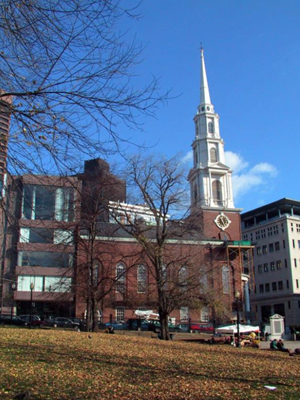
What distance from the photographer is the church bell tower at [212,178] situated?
67812mm

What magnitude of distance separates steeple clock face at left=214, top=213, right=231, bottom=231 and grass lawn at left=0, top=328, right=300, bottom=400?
A: 173 ft

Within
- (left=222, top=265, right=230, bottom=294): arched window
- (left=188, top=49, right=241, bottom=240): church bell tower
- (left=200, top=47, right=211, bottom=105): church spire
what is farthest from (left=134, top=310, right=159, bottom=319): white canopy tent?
(left=200, top=47, right=211, bottom=105): church spire

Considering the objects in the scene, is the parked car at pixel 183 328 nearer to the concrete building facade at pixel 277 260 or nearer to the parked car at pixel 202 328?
the parked car at pixel 202 328

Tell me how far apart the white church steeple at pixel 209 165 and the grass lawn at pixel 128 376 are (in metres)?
54.3

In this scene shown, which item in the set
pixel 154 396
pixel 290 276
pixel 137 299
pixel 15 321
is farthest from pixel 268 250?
pixel 154 396

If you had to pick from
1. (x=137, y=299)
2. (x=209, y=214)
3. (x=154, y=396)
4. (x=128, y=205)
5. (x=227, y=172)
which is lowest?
(x=154, y=396)

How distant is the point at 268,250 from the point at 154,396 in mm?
84079

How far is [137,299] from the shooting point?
138ft

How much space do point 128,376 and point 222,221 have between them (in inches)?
2312

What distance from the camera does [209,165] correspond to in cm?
7131

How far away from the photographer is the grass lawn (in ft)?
29.5

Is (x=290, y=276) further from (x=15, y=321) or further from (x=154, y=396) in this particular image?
(x=154, y=396)

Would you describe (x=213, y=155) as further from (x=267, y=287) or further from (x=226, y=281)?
(x=267, y=287)

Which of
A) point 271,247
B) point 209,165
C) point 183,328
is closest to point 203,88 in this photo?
point 209,165
